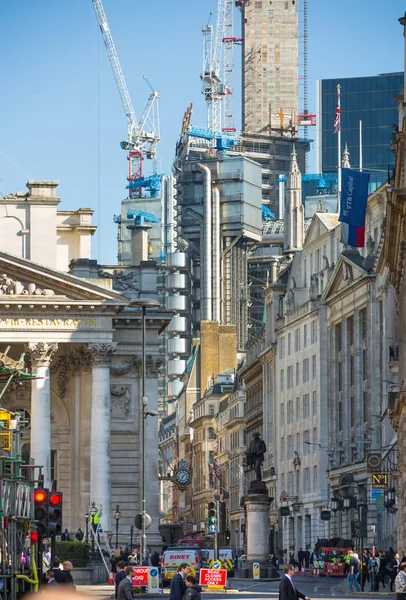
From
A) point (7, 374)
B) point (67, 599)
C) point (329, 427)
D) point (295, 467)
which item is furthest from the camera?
point (295, 467)

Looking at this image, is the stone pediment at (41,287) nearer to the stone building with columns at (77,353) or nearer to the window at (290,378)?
the stone building with columns at (77,353)

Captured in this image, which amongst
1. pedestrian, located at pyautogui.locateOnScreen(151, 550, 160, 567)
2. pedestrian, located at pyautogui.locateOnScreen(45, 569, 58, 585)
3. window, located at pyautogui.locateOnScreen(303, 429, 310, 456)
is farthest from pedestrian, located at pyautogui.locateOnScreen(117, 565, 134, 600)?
window, located at pyautogui.locateOnScreen(303, 429, 310, 456)

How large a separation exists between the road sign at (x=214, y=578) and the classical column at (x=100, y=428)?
23.1m

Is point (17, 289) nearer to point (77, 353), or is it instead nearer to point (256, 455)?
point (77, 353)

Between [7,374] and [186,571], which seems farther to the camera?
[7,374]

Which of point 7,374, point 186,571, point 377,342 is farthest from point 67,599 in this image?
point 377,342

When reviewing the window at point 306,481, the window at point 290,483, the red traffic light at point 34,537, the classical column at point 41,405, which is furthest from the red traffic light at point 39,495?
the window at point 290,483

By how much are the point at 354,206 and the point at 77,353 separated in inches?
695

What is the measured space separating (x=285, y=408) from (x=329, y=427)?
17.7 meters

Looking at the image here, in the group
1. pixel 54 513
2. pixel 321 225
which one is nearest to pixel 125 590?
pixel 54 513

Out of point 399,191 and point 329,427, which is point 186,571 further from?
point 329,427

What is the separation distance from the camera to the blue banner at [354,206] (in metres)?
97.2

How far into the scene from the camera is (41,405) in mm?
101688

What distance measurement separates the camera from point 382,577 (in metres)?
91.8
